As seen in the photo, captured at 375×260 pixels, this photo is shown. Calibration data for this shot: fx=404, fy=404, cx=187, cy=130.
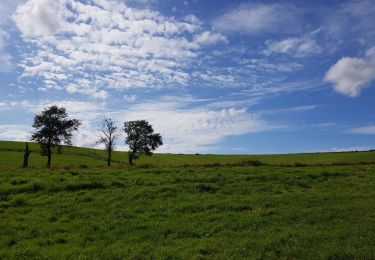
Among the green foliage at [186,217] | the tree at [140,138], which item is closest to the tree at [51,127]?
the tree at [140,138]

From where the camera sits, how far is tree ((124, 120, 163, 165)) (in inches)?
3743

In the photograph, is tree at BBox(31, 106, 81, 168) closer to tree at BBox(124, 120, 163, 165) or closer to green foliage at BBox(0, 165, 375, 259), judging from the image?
tree at BBox(124, 120, 163, 165)

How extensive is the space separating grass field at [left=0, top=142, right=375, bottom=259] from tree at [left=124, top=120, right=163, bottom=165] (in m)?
65.3

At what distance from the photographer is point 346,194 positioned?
2288cm

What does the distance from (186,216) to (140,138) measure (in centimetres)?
7789

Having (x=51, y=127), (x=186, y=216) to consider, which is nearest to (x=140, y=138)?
(x=51, y=127)

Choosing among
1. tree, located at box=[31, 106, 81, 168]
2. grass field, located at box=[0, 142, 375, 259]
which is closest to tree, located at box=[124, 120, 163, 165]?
tree, located at box=[31, 106, 81, 168]

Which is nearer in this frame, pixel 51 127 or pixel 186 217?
pixel 186 217

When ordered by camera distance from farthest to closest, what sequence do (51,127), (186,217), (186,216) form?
(51,127), (186,216), (186,217)

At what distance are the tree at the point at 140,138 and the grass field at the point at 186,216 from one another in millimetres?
65289

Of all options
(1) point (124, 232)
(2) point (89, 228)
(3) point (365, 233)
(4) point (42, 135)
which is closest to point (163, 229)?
(1) point (124, 232)

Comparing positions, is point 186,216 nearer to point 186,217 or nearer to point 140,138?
point 186,217

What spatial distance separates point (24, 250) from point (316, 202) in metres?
14.0

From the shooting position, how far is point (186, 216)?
60.2ft
